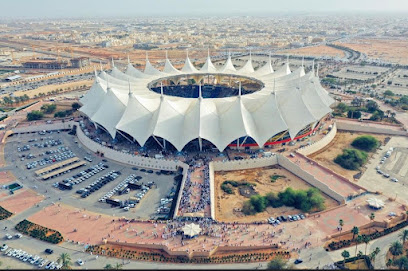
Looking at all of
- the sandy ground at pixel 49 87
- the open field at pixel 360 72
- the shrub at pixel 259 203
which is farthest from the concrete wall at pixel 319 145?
the sandy ground at pixel 49 87

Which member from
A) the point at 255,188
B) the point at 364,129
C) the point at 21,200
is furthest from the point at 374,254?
the point at 21,200

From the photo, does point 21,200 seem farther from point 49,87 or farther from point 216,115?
point 49,87

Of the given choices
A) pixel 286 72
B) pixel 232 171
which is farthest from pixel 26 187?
pixel 286 72

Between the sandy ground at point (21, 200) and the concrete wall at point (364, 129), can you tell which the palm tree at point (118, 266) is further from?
the concrete wall at point (364, 129)

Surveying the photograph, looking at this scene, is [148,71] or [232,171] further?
[148,71]

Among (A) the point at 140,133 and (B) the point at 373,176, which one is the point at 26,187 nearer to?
(A) the point at 140,133

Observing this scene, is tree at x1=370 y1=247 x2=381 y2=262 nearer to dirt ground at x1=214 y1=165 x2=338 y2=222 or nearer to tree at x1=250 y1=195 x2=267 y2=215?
dirt ground at x1=214 y1=165 x2=338 y2=222
